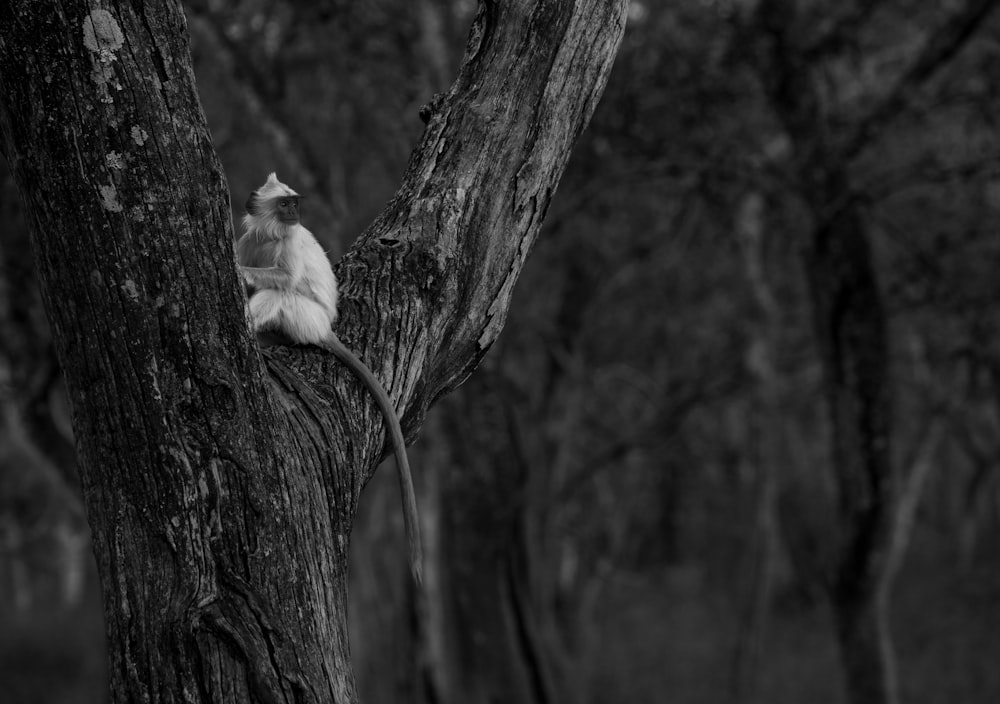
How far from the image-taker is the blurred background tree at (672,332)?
7.72 meters

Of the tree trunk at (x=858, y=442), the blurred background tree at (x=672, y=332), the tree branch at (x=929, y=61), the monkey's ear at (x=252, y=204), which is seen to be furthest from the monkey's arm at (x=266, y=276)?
the tree branch at (x=929, y=61)

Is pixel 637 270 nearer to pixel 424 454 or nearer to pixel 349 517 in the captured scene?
pixel 424 454

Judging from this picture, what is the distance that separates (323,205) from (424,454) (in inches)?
117

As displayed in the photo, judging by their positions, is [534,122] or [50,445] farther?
[50,445]

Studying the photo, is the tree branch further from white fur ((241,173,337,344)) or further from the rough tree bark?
the rough tree bark

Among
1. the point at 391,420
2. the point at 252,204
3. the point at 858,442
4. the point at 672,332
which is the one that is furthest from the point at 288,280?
the point at 672,332

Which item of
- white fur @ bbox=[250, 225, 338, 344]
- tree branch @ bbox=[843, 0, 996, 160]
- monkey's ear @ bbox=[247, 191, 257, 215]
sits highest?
tree branch @ bbox=[843, 0, 996, 160]

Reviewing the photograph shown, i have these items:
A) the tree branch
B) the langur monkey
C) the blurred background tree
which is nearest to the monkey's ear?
the langur monkey

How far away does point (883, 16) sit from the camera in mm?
11141

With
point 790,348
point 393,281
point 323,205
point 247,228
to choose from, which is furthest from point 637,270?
point 393,281

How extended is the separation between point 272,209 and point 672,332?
44.3 feet

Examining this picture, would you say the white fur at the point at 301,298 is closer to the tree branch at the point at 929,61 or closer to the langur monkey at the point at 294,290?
the langur monkey at the point at 294,290

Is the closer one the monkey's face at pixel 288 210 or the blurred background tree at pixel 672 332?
the monkey's face at pixel 288 210

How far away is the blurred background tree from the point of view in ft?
25.3
